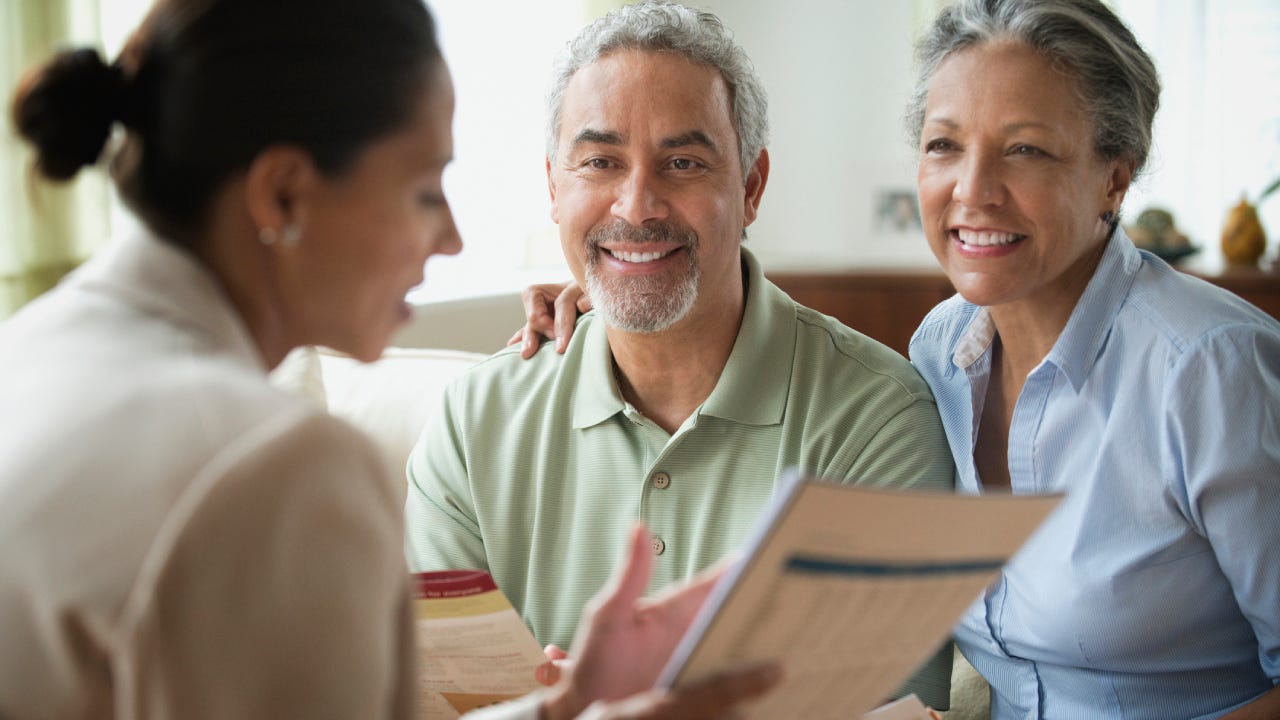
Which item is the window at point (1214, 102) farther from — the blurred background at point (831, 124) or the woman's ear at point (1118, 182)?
the woman's ear at point (1118, 182)

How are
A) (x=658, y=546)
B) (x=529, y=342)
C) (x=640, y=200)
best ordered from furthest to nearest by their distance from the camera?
(x=529, y=342), (x=640, y=200), (x=658, y=546)

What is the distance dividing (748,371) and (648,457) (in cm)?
19

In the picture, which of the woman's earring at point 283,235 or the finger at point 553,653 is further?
the finger at point 553,653

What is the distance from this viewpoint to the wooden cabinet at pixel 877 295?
397 cm

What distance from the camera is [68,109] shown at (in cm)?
92

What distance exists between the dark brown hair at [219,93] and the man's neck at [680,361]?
2.99 ft

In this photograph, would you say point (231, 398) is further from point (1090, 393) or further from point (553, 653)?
point (1090, 393)

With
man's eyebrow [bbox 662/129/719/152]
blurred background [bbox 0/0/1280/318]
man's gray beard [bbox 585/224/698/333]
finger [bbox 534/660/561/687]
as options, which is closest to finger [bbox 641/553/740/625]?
finger [bbox 534/660/561/687]

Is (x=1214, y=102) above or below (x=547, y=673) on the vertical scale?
above

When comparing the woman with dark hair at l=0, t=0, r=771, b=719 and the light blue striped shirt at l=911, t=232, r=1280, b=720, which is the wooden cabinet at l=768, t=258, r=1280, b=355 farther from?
the woman with dark hair at l=0, t=0, r=771, b=719

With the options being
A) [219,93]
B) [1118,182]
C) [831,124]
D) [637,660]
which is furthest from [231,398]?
[831,124]

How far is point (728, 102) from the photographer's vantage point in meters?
1.85

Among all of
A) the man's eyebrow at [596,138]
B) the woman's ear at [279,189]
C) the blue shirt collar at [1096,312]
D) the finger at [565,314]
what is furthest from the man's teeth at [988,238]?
the woman's ear at [279,189]

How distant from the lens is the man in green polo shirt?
167 centimetres
